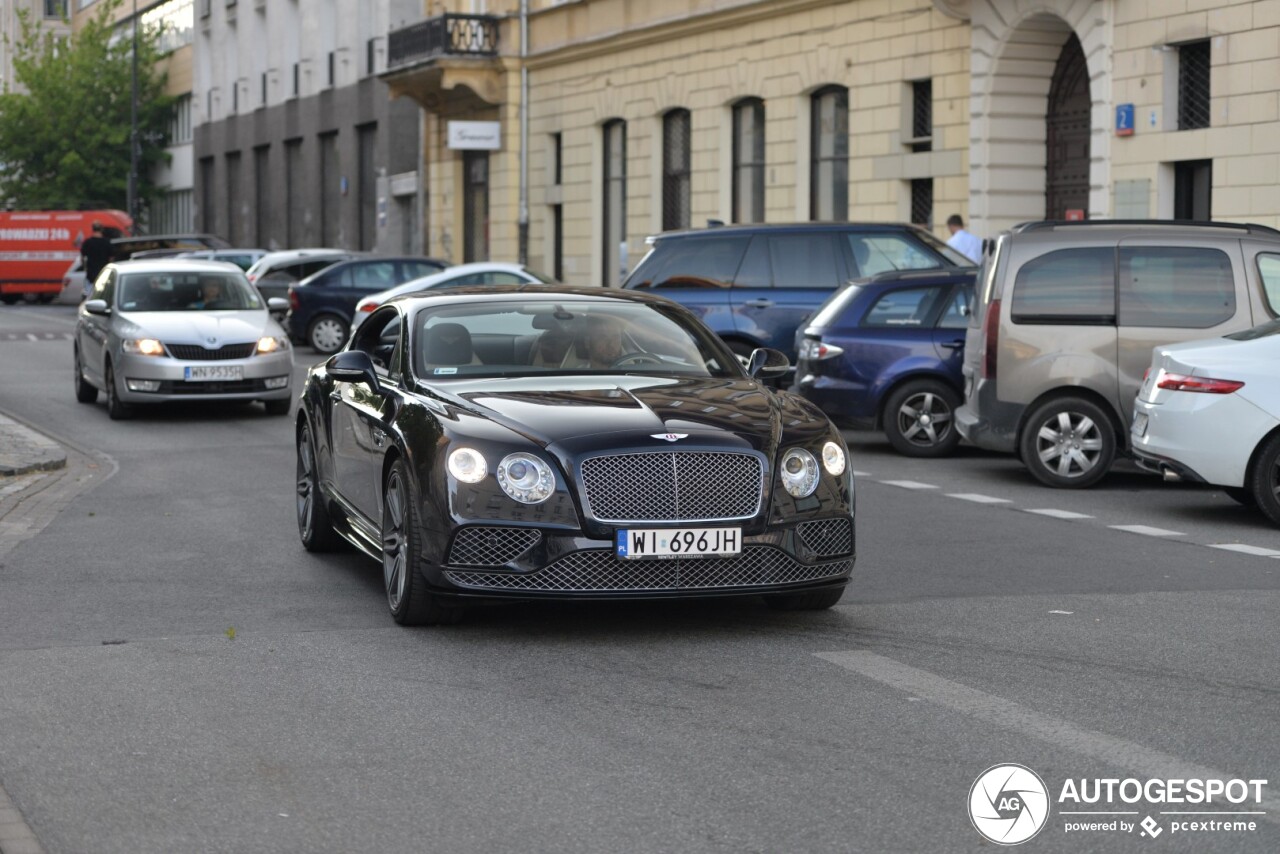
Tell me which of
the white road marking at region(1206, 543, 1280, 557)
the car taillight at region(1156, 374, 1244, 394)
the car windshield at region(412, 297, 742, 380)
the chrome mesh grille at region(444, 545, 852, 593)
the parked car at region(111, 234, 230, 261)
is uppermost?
the parked car at region(111, 234, 230, 261)

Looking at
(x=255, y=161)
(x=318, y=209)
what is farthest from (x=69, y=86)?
(x=318, y=209)

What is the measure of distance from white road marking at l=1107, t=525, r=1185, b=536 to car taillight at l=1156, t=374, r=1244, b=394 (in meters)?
0.85

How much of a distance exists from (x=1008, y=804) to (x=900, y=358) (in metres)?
11.3

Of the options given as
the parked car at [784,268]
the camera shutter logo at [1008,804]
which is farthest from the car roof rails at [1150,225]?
the camera shutter logo at [1008,804]

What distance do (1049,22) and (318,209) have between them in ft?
113

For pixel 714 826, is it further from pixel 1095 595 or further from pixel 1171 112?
pixel 1171 112

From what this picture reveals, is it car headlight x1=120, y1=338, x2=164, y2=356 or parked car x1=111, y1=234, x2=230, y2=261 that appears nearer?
car headlight x1=120, y1=338, x2=164, y2=356

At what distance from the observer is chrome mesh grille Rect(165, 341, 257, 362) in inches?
797

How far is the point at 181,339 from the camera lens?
20.3m

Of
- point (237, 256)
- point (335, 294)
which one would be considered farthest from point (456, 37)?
point (335, 294)

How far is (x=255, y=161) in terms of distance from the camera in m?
65.2

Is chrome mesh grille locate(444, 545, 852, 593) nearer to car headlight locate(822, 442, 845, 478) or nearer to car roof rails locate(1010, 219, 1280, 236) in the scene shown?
car headlight locate(822, 442, 845, 478)

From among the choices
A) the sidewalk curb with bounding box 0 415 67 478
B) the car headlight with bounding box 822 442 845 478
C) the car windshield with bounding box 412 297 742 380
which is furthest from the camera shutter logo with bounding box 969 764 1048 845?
the sidewalk curb with bounding box 0 415 67 478

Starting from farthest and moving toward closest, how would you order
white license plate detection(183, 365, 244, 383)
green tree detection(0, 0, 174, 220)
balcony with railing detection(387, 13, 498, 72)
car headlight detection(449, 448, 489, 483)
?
green tree detection(0, 0, 174, 220)
balcony with railing detection(387, 13, 498, 72)
white license plate detection(183, 365, 244, 383)
car headlight detection(449, 448, 489, 483)
